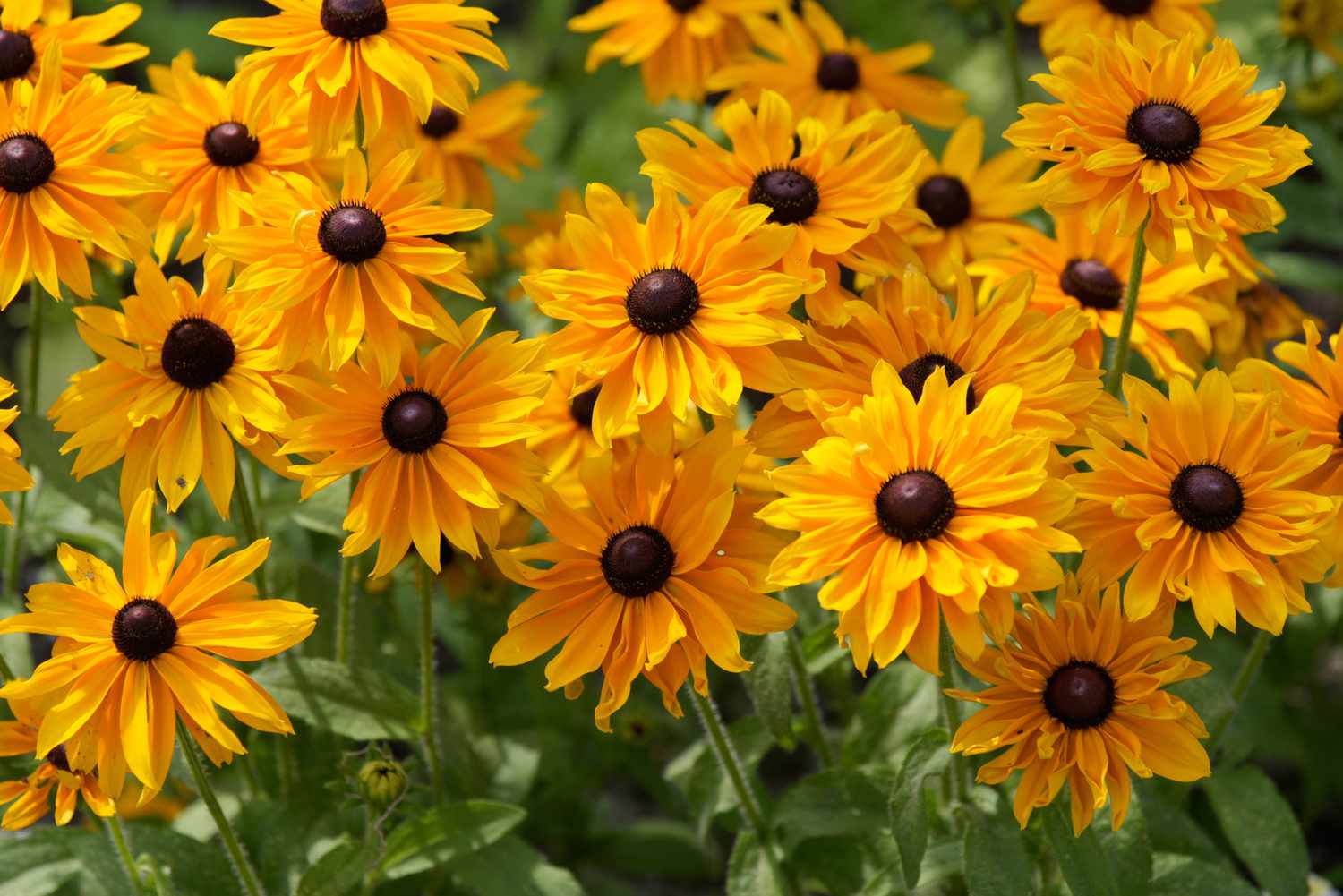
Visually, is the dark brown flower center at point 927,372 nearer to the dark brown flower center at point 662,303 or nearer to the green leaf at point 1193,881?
the dark brown flower center at point 662,303

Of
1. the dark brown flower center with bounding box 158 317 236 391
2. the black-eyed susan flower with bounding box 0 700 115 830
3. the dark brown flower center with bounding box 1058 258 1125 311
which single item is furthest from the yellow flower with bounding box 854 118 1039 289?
the black-eyed susan flower with bounding box 0 700 115 830

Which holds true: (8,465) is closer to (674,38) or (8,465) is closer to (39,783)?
(39,783)

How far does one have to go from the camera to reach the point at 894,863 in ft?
6.72

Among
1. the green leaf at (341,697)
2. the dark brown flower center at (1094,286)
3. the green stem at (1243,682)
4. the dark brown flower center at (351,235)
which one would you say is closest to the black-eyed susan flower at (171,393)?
the dark brown flower center at (351,235)

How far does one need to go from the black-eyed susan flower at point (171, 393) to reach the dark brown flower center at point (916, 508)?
68 cm

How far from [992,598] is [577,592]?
0.47 meters

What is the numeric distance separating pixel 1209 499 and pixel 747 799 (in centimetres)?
77

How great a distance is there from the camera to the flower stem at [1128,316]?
182 centimetres

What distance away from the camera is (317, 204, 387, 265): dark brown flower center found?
1.71 m

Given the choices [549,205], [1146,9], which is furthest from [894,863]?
[549,205]

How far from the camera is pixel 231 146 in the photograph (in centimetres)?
203

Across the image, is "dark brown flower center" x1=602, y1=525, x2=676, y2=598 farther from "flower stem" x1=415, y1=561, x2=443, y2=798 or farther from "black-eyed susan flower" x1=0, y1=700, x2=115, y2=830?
"black-eyed susan flower" x1=0, y1=700, x2=115, y2=830

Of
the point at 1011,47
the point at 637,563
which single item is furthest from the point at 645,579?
the point at 1011,47

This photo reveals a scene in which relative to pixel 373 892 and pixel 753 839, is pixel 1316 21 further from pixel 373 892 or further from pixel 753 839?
pixel 373 892
